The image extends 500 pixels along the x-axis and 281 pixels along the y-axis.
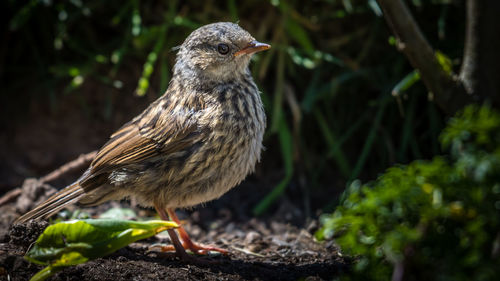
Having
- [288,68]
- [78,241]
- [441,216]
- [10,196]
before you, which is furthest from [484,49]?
[10,196]

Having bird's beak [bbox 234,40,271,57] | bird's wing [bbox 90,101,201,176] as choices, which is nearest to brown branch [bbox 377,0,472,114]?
bird's beak [bbox 234,40,271,57]

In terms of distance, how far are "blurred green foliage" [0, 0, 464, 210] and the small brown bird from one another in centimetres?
121

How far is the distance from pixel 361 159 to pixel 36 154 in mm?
3651

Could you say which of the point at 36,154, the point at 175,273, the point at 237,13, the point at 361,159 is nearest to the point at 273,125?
the point at 361,159

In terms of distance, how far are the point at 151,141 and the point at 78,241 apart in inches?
49.6

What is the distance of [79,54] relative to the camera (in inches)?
239

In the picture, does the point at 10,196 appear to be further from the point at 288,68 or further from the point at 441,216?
the point at 441,216

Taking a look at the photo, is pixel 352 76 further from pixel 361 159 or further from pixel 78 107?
pixel 78 107

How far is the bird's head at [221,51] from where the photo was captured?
13.5 ft

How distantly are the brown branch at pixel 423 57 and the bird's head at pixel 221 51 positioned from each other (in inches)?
39.3

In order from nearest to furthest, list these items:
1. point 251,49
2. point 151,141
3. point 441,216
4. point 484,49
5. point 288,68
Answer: point 441,216
point 484,49
point 151,141
point 251,49
point 288,68

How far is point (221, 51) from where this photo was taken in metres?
4.13

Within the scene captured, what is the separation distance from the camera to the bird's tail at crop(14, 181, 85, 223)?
12.9ft

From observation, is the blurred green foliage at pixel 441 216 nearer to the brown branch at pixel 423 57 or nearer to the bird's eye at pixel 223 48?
the brown branch at pixel 423 57
